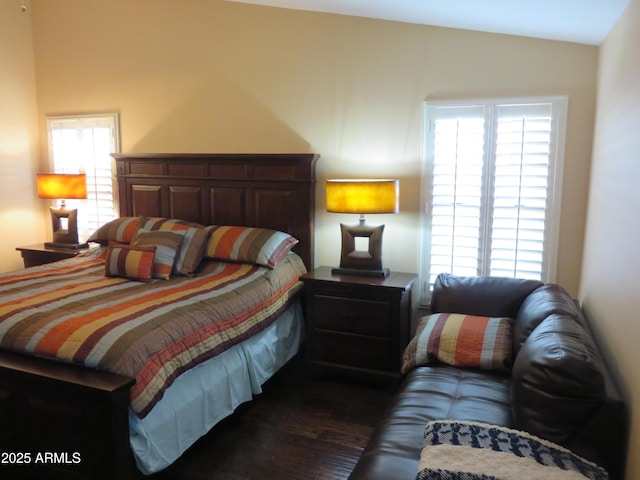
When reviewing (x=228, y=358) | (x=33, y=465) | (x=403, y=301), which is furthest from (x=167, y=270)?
(x=403, y=301)

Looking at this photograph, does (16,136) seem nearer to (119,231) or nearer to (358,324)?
(119,231)

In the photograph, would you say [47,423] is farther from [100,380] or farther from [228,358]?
[228,358]

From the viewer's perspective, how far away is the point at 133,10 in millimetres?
4055

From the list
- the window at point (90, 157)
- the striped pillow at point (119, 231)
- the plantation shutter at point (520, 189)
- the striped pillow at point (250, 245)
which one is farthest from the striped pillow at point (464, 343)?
the window at point (90, 157)

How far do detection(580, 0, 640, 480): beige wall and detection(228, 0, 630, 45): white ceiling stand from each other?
11 centimetres

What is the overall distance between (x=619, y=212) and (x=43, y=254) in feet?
13.9

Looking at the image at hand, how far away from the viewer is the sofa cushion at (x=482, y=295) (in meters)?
2.65

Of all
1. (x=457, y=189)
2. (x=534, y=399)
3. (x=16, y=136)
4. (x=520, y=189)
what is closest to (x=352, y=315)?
(x=457, y=189)

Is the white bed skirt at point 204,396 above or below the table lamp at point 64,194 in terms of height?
below

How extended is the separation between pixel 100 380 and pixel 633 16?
257cm

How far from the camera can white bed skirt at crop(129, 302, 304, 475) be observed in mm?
2010

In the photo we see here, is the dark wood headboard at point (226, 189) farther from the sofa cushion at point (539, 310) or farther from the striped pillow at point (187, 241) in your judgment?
the sofa cushion at point (539, 310)

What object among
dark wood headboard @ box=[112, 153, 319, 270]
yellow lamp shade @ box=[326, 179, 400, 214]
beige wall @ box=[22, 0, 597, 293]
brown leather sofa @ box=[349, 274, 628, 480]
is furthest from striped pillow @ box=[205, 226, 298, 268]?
brown leather sofa @ box=[349, 274, 628, 480]

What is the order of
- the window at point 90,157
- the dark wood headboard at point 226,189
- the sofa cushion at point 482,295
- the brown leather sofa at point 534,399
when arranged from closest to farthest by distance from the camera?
the brown leather sofa at point 534,399 → the sofa cushion at point 482,295 → the dark wood headboard at point 226,189 → the window at point 90,157
